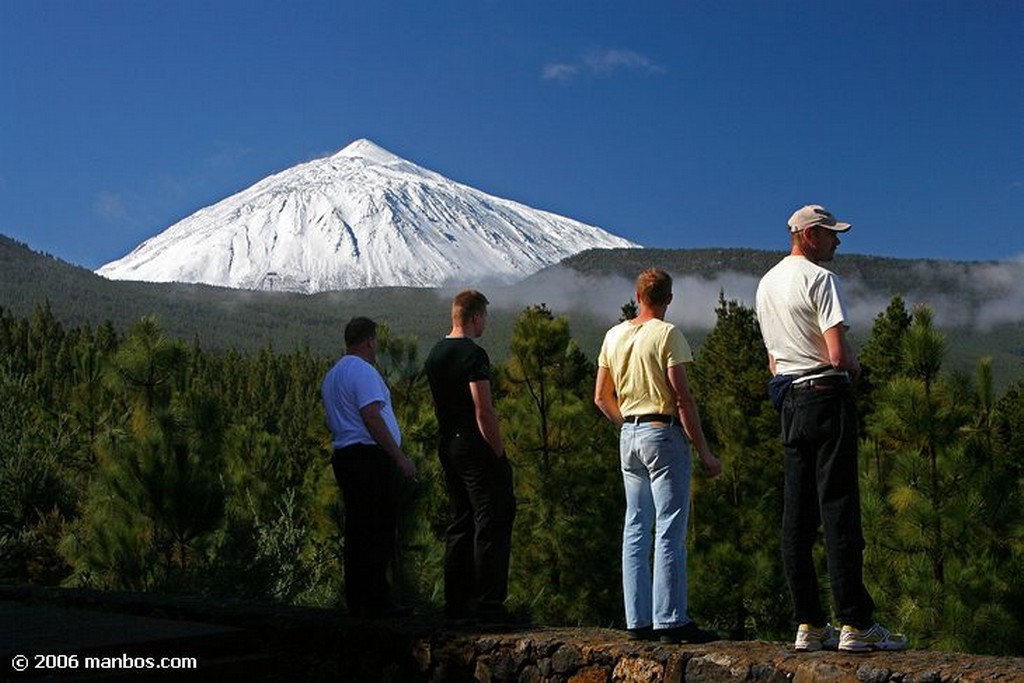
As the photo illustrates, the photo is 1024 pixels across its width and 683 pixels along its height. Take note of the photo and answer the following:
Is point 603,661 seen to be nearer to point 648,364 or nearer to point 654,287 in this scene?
point 648,364

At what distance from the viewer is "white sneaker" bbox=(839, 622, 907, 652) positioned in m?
4.00

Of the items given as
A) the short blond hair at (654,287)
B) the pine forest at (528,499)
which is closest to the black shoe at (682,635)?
the short blond hair at (654,287)

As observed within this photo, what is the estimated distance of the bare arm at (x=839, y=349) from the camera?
3998 mm

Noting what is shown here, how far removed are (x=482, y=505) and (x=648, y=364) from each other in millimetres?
1177

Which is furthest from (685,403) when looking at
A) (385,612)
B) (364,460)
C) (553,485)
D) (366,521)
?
(553,485)

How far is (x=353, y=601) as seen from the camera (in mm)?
5758

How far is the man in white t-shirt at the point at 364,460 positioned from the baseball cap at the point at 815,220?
7.08ft

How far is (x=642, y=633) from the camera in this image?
4645 mm

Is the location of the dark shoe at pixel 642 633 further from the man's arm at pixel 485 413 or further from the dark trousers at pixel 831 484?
the man's arm at pixel 485 413

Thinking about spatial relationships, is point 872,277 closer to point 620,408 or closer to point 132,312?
point 132,312

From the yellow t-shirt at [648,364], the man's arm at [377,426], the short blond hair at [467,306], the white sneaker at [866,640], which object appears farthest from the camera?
the man's arm at [377,426]

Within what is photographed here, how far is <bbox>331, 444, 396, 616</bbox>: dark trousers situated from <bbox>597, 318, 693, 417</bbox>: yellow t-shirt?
142 centimetres

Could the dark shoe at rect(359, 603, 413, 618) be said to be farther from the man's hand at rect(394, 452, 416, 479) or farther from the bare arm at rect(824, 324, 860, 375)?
the bare arm at rect(824, 324, 860, 375)

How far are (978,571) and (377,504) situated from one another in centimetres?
843
